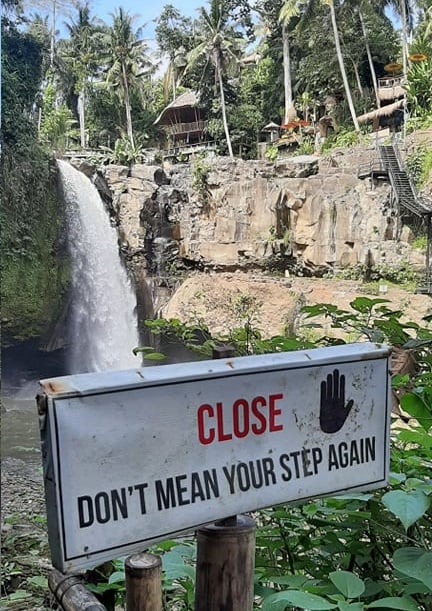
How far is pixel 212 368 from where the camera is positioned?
1.08 feet

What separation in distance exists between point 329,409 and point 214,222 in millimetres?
3624

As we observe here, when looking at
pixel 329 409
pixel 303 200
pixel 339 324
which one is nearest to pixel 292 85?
pixel 303 200

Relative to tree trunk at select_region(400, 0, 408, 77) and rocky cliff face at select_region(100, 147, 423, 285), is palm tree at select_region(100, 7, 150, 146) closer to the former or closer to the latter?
rocky cliff face at select_region(100, 147, 423, 285)

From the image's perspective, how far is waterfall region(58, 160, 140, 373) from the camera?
3.14m

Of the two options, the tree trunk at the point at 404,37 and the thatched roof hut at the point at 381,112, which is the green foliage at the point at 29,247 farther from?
the tree trunk at the point at 404,37

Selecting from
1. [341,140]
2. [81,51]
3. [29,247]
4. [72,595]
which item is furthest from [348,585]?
[341,140]

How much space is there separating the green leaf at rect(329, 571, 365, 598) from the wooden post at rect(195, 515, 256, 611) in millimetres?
56

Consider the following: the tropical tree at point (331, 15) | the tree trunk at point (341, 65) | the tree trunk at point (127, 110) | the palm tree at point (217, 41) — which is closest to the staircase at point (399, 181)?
the tree trunk at point (341, 65)

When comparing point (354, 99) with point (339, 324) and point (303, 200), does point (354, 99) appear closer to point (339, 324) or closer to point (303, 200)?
point (303, 200)

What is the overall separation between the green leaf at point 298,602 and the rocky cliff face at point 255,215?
3.02 m

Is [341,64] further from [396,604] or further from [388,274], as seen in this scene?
[396,604]

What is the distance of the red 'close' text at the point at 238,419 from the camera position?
32cm

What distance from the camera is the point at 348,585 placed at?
339 mm

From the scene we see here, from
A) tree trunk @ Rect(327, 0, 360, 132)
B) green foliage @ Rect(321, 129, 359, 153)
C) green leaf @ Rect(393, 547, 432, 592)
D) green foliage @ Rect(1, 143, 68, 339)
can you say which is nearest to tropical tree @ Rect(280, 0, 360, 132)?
tree trunk @ Rect(327, 0, 360, 132)
